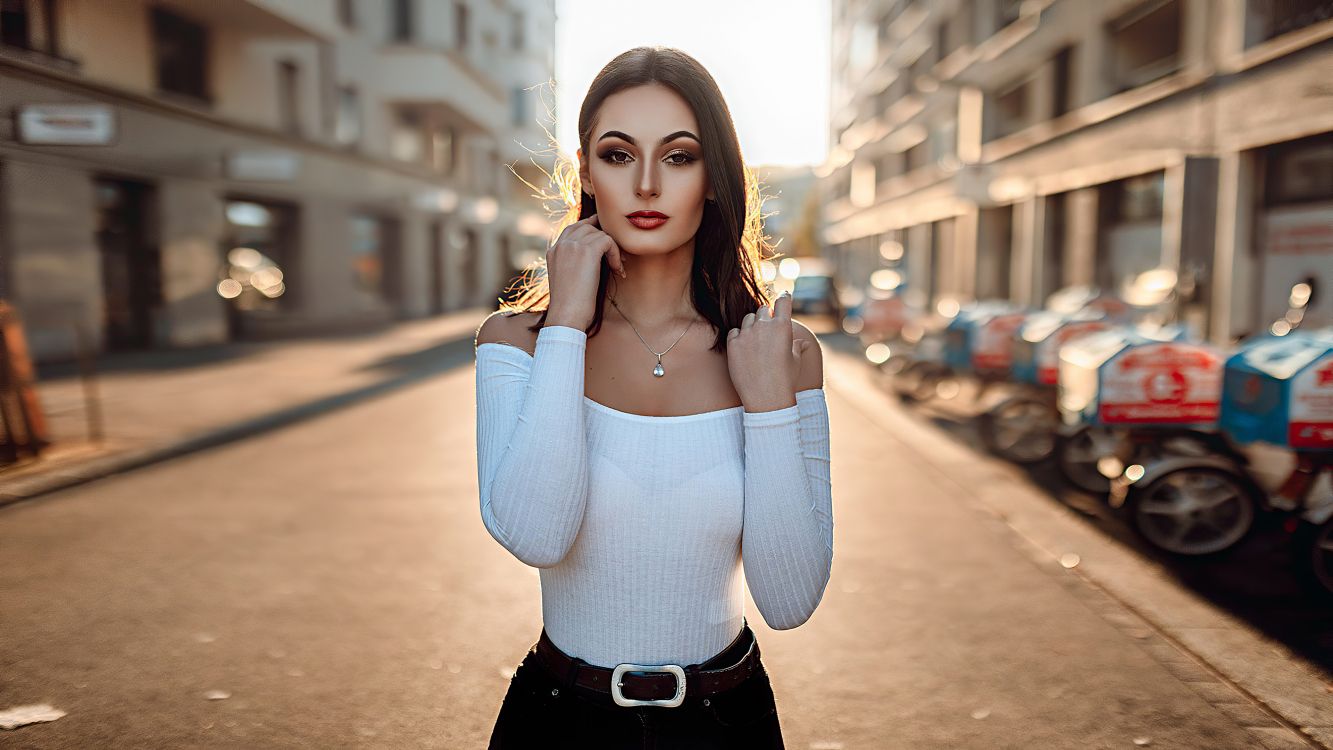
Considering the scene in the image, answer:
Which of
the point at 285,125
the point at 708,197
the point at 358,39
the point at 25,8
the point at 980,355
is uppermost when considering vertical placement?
the point at 358,39

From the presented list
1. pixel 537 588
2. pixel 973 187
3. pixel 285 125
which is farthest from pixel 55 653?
pixel 973 187

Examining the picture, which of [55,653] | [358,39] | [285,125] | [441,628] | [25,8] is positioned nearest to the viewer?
[25,8]

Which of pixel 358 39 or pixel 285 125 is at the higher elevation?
pixel 358 39

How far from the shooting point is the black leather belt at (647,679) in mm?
1695

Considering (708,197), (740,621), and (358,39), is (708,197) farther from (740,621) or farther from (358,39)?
(358,39)

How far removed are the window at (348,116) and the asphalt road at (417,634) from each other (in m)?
22.1

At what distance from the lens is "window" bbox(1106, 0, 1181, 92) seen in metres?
17.6

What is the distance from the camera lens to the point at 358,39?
29250mm

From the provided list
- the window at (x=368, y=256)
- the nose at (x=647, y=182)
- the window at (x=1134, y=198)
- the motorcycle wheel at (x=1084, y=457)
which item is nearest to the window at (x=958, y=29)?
the window at (x=1134, y=198)

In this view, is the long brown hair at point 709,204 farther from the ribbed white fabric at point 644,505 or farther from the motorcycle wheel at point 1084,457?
the motorcycle wheel at point 1084,457

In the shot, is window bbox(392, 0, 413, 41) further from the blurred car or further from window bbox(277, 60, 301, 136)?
the blurred car

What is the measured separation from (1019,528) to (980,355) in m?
4.23

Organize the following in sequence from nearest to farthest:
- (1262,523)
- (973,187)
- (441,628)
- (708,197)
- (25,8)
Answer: (708,197) < (25,8) < (441,628) < (1262,523) < (973,187)

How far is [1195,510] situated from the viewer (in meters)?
6.11
